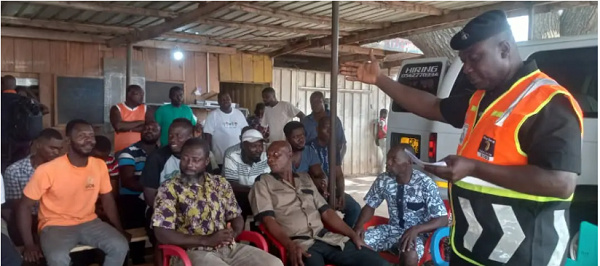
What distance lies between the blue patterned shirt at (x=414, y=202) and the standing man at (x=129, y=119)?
2992 millimetres

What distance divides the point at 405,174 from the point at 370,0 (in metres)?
2.53

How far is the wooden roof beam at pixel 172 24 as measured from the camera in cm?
563

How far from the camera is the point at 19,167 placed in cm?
379

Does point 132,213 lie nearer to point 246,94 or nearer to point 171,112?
point 171,112

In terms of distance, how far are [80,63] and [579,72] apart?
747cm

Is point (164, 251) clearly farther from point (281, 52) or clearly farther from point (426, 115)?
point (281, 52)

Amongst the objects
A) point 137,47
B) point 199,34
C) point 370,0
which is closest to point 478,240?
point 370,0

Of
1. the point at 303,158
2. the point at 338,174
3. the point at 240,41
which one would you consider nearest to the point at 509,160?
the point at 303,158

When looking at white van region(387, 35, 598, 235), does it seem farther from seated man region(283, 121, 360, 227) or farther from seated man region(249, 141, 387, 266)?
seated man region(249, 141, 387, 266)

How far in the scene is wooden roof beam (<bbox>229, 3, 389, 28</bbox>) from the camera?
566 centimetres

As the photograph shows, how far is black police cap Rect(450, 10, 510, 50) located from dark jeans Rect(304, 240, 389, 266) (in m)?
2.06

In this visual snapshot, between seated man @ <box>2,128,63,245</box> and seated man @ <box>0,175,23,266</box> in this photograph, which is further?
seated man @ <box>2,128,63,245</box>

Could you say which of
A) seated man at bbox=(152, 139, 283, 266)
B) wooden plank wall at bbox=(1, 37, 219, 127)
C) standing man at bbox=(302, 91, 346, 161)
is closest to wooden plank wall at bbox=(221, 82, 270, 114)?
wooden plank wall at bbox=(1, 37, 219, 127)

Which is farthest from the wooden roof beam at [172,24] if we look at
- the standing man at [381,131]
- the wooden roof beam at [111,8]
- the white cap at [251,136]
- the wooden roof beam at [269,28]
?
the standing man at [381,131]
